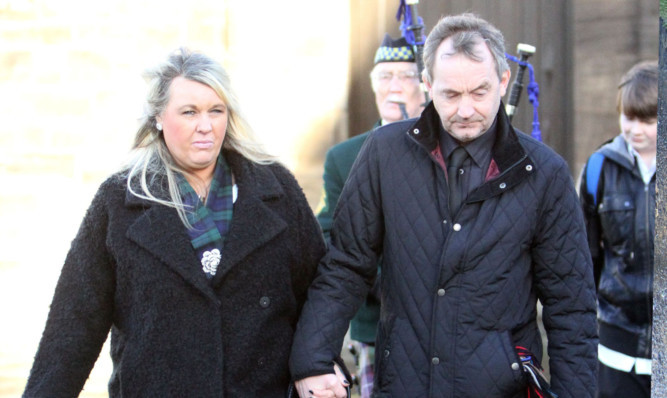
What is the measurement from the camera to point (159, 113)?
3.09 m

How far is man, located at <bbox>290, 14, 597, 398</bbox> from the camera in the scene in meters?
2.81

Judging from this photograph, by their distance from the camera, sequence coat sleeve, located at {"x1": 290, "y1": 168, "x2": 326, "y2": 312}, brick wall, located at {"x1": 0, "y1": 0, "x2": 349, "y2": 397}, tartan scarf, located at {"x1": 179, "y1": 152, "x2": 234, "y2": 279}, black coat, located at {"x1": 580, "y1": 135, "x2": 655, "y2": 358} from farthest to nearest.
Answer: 1. brick wall, located at {"x1": 0, "y1": 0, "x2": 349, "y2": 397}
2. black coat, located at {"x1": 580, "y1": 135, "x2": 655, "y2": 358}
3. coat sleeve, located at {"x1": 290, "y1": 168, "x2": 326, "y2": 312}
4. tartan scarf, located at {"x1": 179, "y1": 152, "x2": 234, "y2": 279}

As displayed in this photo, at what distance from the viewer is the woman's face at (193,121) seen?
9.88 feet

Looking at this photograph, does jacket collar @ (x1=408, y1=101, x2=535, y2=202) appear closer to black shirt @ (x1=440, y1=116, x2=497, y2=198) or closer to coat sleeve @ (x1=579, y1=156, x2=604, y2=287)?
black shirt @ (x1=440, y1=116, x2=497, y2=198)

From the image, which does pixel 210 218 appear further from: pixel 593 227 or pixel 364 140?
pixel 593 227

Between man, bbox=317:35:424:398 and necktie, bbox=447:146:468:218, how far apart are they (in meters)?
1.28

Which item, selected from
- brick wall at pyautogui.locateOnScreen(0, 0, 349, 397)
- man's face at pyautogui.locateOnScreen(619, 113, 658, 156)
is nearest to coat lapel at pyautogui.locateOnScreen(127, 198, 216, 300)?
man's face at pyautogui.locateOnScreen(619, 113, 658, 156)

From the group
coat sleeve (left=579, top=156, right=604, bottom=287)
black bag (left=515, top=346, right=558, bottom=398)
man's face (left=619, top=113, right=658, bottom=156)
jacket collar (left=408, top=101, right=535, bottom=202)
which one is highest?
jacket collar (left=408, top=101, right=535, bottom=202)

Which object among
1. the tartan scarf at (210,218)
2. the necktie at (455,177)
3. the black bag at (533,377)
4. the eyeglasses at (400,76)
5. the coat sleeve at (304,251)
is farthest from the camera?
the eyeglasses at (400,76)

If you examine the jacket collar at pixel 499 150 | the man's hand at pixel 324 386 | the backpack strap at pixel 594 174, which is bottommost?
the man's hand at pixel 324 386

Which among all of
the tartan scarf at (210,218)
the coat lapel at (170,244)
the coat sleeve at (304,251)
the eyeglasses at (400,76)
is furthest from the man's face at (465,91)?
the eyeglasses at (400,76)

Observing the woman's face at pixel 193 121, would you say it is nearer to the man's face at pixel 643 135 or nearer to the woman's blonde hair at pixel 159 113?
the woman's blonde hair at pixel 159 113

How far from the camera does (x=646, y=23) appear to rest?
5262 mm

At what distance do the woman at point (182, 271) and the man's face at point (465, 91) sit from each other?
27.3 inches
